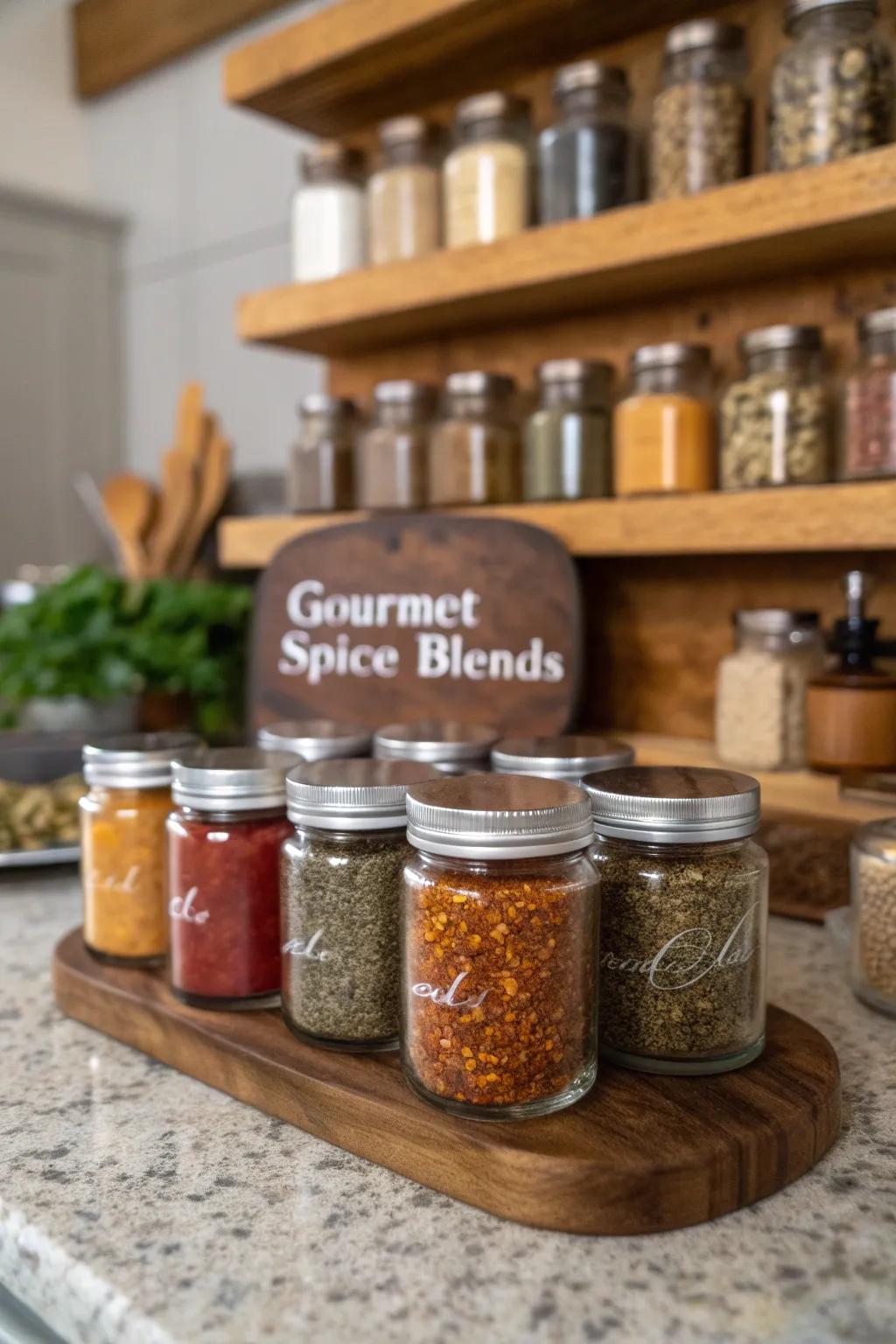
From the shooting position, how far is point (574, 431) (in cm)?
107

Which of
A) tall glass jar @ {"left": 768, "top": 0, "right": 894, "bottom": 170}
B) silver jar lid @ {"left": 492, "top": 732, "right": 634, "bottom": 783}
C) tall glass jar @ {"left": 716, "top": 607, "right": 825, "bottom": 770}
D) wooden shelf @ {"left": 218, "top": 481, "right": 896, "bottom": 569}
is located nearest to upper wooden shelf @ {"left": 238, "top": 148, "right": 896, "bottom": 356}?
tall glass jar @ {"left": 768, "top": 0, "right": 894, "bottom": 170}

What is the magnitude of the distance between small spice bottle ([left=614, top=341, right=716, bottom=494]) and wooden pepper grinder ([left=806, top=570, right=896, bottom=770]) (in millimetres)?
176

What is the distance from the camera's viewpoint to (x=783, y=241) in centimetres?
94

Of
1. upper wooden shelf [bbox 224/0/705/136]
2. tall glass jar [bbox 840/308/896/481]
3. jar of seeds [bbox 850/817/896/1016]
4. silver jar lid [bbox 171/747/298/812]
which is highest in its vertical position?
upper wooden shelf [bbox 224/0/705/136]

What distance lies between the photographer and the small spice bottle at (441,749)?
791 millimetres

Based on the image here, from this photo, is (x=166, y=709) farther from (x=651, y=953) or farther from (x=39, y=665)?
(x=651, y=953)

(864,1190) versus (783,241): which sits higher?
(783,241)

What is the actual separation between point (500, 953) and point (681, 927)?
0.36 feet

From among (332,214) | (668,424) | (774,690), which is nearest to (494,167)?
(332,214)

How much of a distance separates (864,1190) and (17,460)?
1.94 meters

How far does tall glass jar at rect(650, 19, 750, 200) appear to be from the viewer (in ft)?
3.18

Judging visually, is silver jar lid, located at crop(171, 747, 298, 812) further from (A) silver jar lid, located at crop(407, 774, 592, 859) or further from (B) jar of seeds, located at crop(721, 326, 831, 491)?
(B) jar of seeds, located at crop(721, 326, 831, 491)

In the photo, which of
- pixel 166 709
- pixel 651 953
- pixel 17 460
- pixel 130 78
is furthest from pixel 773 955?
pixel 130 78

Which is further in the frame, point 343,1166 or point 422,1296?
point 343,1166
